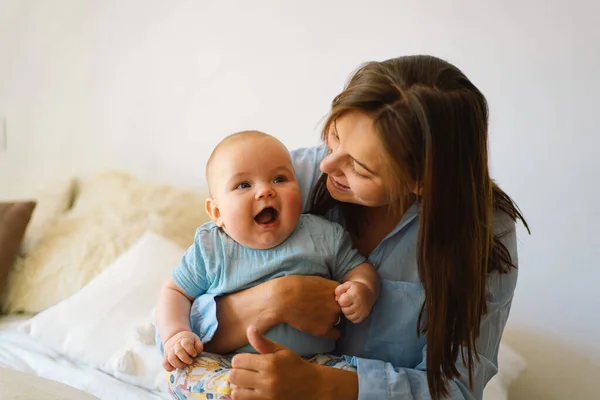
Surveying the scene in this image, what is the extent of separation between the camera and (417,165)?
98cm

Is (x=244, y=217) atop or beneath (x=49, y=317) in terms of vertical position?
atop

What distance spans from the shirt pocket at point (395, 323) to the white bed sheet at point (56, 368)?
0.66 metres

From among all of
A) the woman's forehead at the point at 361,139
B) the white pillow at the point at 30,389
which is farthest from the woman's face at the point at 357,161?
the white pillow at the point at 30,389

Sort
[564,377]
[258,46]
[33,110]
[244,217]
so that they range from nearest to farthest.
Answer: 1. [244,217]
2. [564,377]
3. [258,46]
4. [33,110]

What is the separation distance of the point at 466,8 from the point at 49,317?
59.6 inches

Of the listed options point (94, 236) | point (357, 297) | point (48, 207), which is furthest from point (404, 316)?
point (48, 207)

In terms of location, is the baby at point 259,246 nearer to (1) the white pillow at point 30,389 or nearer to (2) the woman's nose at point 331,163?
(2) the woman's nose at point 331,163

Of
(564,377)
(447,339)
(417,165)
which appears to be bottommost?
(564,377)

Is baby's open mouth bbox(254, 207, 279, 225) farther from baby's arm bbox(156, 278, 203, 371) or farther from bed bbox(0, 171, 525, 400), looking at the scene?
bed bbox(0, 171, 525, 400)

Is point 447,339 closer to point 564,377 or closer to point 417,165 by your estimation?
point 417,165

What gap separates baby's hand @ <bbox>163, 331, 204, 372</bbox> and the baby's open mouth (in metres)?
0.23

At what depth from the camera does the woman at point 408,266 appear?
960mm

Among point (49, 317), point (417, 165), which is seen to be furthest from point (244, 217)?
point (49, 317)

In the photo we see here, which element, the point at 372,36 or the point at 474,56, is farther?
Answer: the point at 372,36
